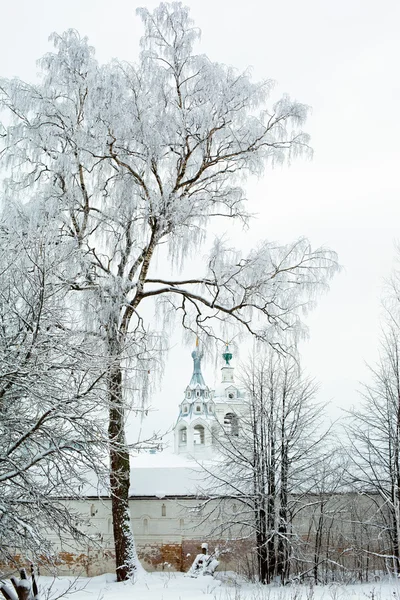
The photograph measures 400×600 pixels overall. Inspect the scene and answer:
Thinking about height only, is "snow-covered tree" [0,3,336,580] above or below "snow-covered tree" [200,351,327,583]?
above

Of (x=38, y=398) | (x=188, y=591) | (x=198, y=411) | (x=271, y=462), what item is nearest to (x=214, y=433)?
(x=271, y=462)

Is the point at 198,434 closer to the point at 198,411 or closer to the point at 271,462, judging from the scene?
the point at 198,411

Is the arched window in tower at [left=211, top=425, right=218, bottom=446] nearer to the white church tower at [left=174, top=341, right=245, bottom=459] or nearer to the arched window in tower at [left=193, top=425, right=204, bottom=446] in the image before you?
the white church tower at [left=174, top=341, right=245, bottom=459]

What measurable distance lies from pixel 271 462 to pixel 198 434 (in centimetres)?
1600

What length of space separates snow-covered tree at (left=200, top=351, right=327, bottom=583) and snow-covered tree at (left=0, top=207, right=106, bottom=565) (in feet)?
30.8

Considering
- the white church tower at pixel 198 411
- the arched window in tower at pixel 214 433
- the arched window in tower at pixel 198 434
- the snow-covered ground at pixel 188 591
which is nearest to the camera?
the snow-covered ground at pixel 188 591

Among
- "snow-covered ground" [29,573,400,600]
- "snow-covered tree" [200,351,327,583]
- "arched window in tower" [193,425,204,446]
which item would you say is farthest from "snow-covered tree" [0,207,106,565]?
"arched window in tower" [193,425,204,446]

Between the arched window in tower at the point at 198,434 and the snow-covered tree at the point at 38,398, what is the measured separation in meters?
25.2

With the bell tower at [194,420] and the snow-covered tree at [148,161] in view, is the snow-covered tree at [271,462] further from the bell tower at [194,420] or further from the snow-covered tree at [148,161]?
the bell tower at [194,420]

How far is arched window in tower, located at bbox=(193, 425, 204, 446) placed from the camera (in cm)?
3241

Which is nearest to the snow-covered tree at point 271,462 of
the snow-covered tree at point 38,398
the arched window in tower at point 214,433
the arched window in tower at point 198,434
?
the arched window in tower at point 214,433

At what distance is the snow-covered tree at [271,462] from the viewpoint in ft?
53.9

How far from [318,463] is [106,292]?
27.8ft

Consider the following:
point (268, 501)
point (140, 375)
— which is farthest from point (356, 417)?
point (140, 375)
